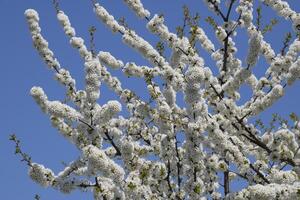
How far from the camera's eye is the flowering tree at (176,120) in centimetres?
1055

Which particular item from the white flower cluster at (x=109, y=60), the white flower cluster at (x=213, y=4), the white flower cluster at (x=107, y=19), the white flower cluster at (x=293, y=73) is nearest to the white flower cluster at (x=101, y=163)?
the white flower cluster at (x=109, y=60)

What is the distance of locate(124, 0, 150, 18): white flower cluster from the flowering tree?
3 centimetres

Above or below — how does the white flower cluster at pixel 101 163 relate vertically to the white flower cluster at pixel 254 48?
below

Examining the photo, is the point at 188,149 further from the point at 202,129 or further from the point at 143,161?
the point at 143,161

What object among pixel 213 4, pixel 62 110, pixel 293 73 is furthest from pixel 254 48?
pixel 62 110

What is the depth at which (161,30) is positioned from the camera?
13836 mm

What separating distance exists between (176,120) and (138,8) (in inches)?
170

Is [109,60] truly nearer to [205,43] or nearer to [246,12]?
[205,43]

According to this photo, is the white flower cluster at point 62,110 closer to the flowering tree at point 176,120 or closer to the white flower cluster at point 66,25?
the flowering tree at point 176,120

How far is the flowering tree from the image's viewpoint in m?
10.5

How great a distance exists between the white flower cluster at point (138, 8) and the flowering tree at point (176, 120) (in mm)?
25

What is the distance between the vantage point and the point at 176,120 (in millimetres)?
11289

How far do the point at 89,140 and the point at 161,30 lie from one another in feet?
13.4

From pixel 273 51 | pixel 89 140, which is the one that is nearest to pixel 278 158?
pixel 89 140
